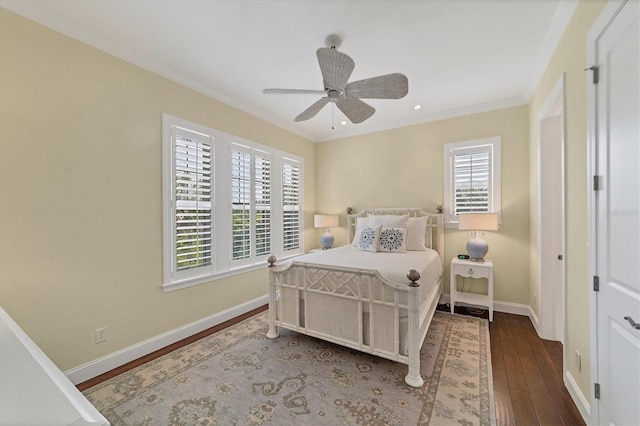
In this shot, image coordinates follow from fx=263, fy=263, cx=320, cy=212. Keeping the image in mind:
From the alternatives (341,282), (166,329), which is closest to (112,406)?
(166,329)

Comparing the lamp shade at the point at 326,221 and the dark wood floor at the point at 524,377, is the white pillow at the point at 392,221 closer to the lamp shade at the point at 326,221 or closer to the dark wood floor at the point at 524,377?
the lamp shade at the point at 326,221

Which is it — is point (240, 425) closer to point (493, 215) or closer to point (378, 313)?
point (378, 313)

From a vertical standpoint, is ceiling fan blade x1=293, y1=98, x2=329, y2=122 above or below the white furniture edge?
above

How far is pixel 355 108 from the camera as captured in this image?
263 cm

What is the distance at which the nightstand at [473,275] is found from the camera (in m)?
3.29

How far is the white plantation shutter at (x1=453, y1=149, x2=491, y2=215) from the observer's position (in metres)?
3.73

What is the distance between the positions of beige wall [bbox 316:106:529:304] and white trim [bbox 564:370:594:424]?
1.74 meters

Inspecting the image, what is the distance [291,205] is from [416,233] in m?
2.13

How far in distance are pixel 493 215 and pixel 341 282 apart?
225cm

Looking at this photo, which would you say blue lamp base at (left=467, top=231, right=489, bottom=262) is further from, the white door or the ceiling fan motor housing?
the ceiling fan motor housing

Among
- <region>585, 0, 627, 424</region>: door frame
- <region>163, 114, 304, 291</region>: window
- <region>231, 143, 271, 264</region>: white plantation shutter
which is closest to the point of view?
<region>585, 0, 627, 424</region>: door frame

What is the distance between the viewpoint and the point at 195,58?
2.62m

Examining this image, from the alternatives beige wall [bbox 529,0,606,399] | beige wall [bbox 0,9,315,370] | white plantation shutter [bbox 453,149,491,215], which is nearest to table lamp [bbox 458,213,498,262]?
white plantation shutter [bbox 453,149,491,215]

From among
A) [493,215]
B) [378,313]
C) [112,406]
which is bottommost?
[112,406]
